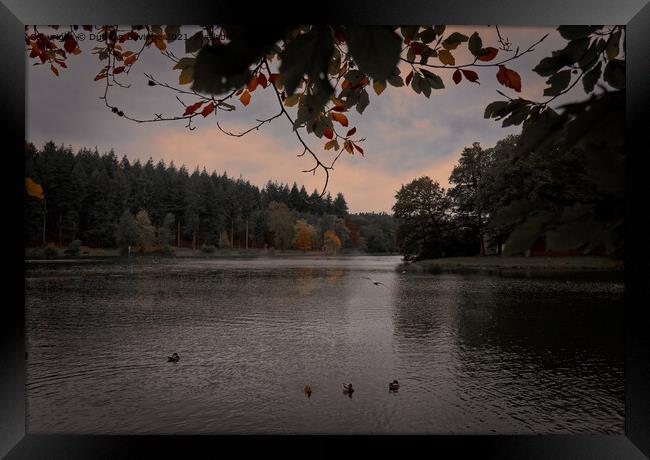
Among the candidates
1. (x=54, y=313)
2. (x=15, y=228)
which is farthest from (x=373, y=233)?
(x=15, y=228)

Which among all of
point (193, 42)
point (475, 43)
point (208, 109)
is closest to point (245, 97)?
point (208, 109)

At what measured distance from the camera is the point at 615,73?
1103mm

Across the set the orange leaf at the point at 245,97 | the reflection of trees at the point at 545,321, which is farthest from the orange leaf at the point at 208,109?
the reflection of trees at the point at 545,321

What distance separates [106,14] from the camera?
1.76 m

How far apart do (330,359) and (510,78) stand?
43.8ft

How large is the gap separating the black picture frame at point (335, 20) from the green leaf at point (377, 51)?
118 centimetres

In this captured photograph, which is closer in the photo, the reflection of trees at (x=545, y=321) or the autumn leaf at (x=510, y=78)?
the autumn leaf at (x=510, y=78)

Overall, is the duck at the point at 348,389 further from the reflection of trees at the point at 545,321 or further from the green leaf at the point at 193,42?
the green leaf at the point at 193,42

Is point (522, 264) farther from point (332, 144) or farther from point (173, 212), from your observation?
point (332, 144)

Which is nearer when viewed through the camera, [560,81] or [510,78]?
[560,81]

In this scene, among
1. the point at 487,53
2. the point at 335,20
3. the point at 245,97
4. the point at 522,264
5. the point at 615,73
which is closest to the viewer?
the point at 615,73

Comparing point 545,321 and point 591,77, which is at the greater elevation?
point 591,77

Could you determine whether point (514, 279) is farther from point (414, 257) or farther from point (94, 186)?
point (94, 186)

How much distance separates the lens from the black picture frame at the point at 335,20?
5.45ft
